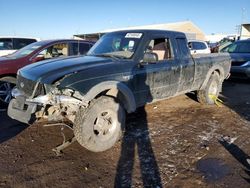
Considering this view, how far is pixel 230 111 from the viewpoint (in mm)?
6695

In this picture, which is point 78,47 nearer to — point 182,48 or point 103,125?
point 182,48

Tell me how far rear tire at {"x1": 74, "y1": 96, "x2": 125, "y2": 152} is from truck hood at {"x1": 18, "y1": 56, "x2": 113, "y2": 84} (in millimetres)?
601

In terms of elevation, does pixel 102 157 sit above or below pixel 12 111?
below

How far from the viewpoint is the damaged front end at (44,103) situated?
4.09 m

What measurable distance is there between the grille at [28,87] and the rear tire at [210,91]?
14.6 feet

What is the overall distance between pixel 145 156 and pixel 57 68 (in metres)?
1.96

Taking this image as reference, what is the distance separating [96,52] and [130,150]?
220cm

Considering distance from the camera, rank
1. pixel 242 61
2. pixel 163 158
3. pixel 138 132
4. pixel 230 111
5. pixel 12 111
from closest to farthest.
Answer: pixel 163 158 → pixel 12 111 → pixel 138 132 → pixel 230 111 → pixel 242 61

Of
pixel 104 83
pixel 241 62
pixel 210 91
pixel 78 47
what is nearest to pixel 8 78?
pixel 78 47

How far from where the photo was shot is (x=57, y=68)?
172 inches

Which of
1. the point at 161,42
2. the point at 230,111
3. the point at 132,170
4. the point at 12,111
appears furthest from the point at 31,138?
the point at 230,111

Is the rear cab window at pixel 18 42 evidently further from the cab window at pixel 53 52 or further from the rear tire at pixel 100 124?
the rear tire at pixel 100 124

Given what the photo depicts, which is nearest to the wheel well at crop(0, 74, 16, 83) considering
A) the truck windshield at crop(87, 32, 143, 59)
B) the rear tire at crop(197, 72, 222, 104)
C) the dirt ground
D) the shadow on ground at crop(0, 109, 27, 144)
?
the dirt ground

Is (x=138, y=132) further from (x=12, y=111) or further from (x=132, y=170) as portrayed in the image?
(x=12, y=111)
